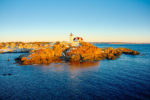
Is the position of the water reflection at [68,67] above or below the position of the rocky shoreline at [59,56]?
below

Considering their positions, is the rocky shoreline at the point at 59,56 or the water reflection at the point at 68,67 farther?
the rocky shoreline at the point at 59,56

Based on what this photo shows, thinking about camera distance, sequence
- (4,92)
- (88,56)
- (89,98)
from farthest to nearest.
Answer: (88,56) → (4,92) → (89,98)

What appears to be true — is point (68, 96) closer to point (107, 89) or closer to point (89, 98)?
point (89, 98)

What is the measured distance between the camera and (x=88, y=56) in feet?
140

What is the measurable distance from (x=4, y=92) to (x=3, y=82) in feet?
14.9

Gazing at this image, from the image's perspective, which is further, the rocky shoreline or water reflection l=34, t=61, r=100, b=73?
the rocky shoreline

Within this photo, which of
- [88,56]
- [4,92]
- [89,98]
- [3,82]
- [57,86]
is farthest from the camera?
[88,56]

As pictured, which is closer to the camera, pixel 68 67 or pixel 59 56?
pixel 68 67

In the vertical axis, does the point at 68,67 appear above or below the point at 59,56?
below

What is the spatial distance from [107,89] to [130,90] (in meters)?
3.37

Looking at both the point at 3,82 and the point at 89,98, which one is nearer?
the point at 89,98

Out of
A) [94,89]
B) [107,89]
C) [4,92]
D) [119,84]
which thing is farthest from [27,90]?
[119,84]

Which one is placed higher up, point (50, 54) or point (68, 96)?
point (50, 54)

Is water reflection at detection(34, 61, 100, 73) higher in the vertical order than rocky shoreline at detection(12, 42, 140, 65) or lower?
lower
